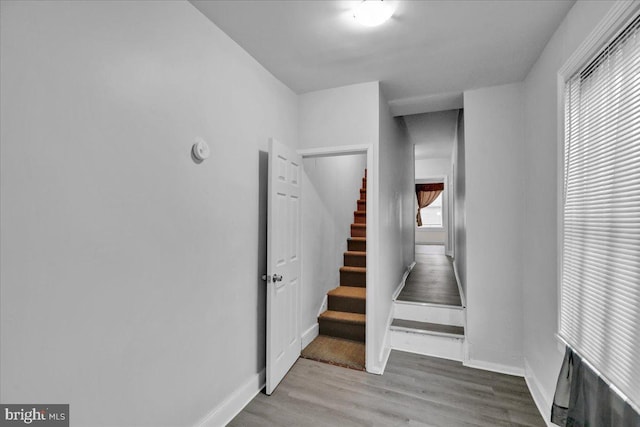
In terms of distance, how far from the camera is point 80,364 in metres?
1.17

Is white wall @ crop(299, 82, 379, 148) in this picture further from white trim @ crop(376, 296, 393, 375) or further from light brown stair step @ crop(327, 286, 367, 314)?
white trim @ crop(376, 296, 393, 375)

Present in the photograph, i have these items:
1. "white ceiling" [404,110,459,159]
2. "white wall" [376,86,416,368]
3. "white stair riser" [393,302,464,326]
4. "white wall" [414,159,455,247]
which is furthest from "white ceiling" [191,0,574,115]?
"white wall" [414,159,455,247]

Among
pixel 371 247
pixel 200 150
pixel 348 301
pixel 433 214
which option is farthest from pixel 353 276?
A: pixel 433 214

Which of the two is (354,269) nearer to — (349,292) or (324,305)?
(349,292)

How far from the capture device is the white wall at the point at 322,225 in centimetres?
313

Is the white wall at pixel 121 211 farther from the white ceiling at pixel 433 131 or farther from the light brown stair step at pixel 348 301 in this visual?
the white ceiling at pixel 433 131

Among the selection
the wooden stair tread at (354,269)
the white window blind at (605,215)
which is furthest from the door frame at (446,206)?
the white window blind at (605,215)

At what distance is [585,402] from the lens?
1414mm

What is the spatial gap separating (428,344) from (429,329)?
0.16 metres

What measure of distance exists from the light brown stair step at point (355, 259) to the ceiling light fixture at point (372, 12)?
2.94 metres

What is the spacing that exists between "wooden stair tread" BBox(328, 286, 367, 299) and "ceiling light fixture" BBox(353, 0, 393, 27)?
2.71 meters

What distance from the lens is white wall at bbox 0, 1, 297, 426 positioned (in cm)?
101

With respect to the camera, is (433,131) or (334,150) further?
(433,131)

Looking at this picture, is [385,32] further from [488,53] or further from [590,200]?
[590,200]
